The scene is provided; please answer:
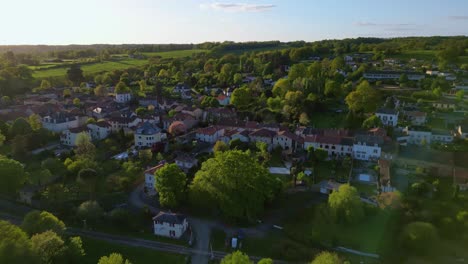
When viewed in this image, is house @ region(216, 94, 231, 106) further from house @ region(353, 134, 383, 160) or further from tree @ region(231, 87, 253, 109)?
house @ region(353, 134, 383, 160)

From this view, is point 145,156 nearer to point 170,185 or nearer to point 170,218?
point 170,185

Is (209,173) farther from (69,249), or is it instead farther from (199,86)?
(199,86)

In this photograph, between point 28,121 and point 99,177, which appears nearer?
point 99,177

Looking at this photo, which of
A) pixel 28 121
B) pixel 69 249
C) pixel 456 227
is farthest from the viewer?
pixel 28 121

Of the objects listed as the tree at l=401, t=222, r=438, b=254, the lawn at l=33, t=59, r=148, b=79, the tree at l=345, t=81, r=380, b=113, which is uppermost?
the lawn at l=33, t=59, r=148, b=79

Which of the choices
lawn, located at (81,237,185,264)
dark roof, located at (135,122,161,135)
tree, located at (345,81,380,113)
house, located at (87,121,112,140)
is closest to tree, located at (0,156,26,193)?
lawn, located at (81,237,185,264)

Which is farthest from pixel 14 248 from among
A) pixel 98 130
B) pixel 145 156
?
pixel 98 130

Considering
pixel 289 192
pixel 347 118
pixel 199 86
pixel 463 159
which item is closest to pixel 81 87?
pixel 199 86

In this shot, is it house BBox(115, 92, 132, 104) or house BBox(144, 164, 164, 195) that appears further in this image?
house BBox(115, 92, 132, 104)
